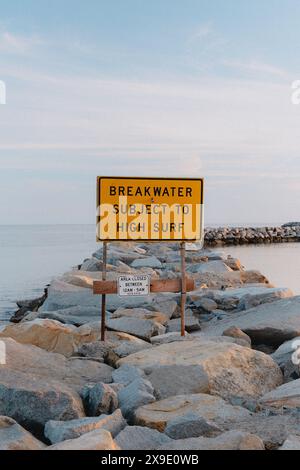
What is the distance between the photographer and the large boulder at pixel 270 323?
25.0 ft

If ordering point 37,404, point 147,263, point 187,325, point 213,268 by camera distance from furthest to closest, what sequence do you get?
point 147,263, point 213,268, point 187,325, point 37,404

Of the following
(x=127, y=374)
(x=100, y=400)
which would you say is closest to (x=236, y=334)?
(x=127, y=374)

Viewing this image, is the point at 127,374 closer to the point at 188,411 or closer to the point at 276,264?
the point at 188,411

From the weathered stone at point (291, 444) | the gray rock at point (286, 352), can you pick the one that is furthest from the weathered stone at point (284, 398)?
the gray rock at point (286, 352)

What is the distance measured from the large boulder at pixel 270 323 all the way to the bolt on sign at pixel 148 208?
1275 millimetres

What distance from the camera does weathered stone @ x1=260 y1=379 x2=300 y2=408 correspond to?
5.02 meters

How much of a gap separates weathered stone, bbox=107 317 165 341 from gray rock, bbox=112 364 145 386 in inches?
88.5

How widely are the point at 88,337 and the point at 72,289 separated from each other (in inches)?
171

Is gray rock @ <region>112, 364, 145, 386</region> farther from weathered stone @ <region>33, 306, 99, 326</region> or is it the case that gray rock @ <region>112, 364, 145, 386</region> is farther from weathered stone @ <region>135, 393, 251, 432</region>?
weathered stone @ <region>33, 306, 99, 326</region>

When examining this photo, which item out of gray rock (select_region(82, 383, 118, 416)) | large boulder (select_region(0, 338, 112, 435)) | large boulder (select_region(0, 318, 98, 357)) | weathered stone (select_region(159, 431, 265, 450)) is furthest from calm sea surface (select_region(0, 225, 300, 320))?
weathered stone (select_region(159, 431, 265, 450))

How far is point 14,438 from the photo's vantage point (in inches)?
166

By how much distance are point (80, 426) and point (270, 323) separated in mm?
3982

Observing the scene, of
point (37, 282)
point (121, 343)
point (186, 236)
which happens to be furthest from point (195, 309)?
point (37, 282)
